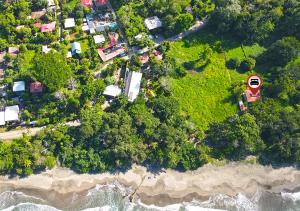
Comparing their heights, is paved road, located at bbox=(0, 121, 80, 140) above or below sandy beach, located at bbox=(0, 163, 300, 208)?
above

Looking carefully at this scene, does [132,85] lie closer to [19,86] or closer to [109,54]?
[109,54]

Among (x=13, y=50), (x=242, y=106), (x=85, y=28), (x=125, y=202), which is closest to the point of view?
(x=125, y=202)

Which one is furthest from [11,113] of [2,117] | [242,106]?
[242,106]

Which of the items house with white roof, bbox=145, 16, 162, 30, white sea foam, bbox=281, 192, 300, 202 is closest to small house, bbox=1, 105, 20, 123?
house with white roof, bbox=145, 16, 162, 30

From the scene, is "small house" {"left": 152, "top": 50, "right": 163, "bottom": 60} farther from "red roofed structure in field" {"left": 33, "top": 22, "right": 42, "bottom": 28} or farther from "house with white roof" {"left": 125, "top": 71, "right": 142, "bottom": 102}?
"red roofed structure in field" {"left": 33, "top": 22, "right": 42, "bottom": 28}

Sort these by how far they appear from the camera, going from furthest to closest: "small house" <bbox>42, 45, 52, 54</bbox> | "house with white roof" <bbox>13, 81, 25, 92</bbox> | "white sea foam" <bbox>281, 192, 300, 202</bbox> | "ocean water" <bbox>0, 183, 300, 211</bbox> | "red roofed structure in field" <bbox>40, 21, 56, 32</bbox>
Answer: "red roofed structure in field" <bbox>40, 21, 56, 32</bbox> < "small house" <bbox>42, 45, 52, 54</bbox> < "house with white roof" <bbox>13, 81, 25, 92</bbox> < "white sea foam" <bbox>281, 192, 300, 202</bbox> < "ocean water" <bbox>0, 183, 300, 211</bbox>

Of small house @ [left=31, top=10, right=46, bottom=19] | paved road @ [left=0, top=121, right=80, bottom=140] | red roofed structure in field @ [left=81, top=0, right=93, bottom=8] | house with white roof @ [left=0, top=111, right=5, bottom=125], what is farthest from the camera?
red roofed structure in field @ [left=81, top=0, right=93, bottom=8]
